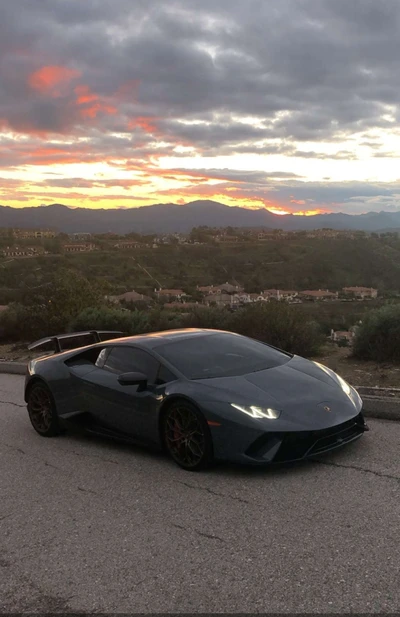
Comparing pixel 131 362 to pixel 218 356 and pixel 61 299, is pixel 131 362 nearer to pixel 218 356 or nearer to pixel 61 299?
pixel 218 356

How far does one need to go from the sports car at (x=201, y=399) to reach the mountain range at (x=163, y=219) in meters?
112

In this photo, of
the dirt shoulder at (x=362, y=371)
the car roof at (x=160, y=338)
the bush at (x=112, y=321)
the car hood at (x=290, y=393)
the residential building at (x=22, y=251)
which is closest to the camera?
the car hood at (x=290, y=393)

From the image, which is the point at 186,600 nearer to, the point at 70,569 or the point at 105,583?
the point at 105,583

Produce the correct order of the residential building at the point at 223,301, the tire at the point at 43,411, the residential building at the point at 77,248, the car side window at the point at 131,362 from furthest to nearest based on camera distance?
the residential building at the point at 77,248, the residential building at the point at 223,301, the tire at the point at 43,411, the car side window at the point at 131,362

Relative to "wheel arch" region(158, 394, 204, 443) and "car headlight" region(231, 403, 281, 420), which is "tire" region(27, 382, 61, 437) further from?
"car headlight" region(231, 403, 281, 420)

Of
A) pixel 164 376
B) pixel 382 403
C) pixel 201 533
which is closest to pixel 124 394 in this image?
pixel 164 376

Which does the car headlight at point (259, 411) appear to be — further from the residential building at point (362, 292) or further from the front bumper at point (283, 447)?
the residential building at point (362, 292)

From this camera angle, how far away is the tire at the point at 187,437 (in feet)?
17.1

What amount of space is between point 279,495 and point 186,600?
1573 millimetres

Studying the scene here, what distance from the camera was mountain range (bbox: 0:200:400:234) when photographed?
425ft

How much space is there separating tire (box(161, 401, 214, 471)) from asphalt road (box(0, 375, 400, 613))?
0.12 m

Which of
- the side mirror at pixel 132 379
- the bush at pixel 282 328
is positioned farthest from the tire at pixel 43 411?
the bush at pixel 282 328

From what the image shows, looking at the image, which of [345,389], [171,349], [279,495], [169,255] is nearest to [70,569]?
[279,495]

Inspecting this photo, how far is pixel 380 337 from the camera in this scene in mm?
10602
